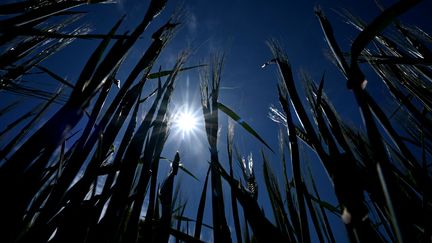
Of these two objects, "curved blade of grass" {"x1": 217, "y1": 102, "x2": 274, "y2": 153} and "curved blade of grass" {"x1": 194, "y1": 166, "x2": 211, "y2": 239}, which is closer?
"curved blade of grass" {"x1": 194, "y1": 166, "x2": 211, "y2": 239}

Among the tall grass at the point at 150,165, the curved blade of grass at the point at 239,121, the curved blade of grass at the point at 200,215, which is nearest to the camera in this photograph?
the tall grass at the point at 150,165

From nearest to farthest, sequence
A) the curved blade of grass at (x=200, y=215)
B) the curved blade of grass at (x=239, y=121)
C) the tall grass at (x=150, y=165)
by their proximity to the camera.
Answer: the tall grass at (x=150, y=165) → the curved blade of grass at (x=200, y=215) → the curved blade of grass at (x=239, y=121)

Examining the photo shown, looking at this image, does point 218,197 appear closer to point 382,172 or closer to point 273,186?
point 273,186

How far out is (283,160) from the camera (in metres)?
1.02

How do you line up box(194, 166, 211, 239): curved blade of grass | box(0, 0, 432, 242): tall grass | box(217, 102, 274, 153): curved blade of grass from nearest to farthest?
box(0, 0, 432, 242): tall grass
box(194, 166, 211, 239): curved blade of grass
box(217, 102, 274, 153): curved blade of grass

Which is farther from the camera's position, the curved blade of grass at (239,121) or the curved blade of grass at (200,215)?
the curved blade of grass at (239,121)

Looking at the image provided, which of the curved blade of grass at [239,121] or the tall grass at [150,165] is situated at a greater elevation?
the curved blade of grass at [239,121]

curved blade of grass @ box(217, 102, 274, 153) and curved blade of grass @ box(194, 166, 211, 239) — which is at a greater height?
curved blade of grass @ box(217, 102, 274, 153)

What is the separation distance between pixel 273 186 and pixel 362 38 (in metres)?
0.62

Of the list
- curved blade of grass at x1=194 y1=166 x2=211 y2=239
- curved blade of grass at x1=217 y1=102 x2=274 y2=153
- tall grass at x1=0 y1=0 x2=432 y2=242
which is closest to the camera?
tall grass at x1=0 y1=0 x2=432 y2=242

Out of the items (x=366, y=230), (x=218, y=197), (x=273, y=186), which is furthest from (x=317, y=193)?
(x=366, y=230)

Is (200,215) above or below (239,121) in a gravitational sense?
below

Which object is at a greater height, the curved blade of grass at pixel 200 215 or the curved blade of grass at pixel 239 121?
the curved blade of grass at pixel 239 121

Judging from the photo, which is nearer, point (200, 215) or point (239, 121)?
point (200, 215)
